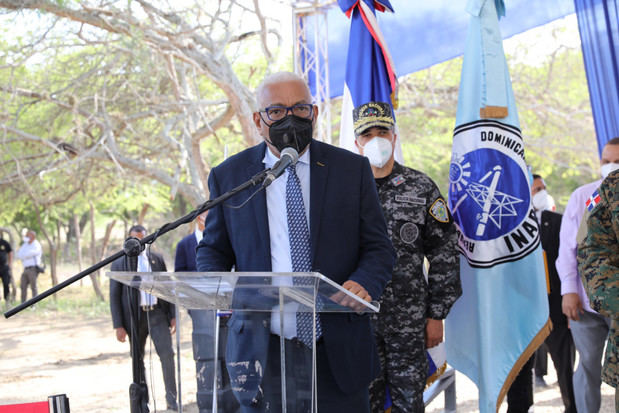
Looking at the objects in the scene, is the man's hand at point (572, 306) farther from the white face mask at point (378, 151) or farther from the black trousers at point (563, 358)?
the white face mask at point (378, 151)

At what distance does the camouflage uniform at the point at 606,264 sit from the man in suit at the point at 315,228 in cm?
83

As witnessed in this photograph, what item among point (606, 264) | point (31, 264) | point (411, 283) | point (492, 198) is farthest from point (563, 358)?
point (31, 264)

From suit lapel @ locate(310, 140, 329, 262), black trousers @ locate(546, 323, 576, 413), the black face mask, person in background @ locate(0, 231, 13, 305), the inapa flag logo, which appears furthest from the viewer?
person in background @ locate(0, 231, 13, 305)

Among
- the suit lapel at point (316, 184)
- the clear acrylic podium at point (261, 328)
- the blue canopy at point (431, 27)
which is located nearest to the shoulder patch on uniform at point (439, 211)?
the suit lapel at point (316, 184)

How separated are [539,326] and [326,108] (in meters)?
4.40

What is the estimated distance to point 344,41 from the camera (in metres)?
8.48

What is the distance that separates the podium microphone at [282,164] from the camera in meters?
2.19

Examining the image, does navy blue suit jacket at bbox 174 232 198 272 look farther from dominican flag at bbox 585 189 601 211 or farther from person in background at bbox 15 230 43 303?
person in background at bbox 15 230 43 303

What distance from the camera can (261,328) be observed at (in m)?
2.15

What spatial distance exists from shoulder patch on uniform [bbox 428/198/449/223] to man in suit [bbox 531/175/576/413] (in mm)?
2333

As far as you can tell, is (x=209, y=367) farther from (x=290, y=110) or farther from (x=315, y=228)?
(x=290, y=110)

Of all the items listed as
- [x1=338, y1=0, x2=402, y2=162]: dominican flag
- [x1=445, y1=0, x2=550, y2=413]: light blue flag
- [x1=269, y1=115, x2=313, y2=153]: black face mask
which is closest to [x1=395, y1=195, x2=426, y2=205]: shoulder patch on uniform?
[x1=445, y1=0, x2=550, y2=413]: light blue flag

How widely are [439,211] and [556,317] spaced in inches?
99.6

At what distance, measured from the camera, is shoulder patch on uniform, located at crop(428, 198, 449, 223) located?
4031 mm
